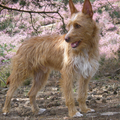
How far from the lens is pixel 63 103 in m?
5.41

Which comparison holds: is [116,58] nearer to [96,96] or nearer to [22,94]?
[96,96]

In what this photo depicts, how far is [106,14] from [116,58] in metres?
3.92

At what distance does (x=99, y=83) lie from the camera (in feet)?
23.3

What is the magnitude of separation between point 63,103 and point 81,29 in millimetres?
2576

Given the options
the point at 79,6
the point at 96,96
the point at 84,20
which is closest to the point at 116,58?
the point at 96,96

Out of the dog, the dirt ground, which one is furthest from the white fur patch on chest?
the dirt ground

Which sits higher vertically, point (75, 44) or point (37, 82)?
point (75, 44)

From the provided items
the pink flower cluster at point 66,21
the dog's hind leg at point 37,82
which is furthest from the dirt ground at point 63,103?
the pink flower cluster at point 66,21

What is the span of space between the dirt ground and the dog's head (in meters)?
1.61

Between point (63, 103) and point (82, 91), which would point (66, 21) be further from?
point (82, 91)

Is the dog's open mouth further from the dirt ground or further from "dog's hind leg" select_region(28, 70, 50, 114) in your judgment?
"dog's hind leg" select_region(28, 70, 50, 114)

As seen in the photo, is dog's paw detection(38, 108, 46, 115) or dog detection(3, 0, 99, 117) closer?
dog detection(3, 0, 99, 117)

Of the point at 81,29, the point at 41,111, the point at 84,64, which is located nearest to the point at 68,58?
the point at 84,64

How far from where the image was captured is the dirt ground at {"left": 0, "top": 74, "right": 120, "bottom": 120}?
4046mm
